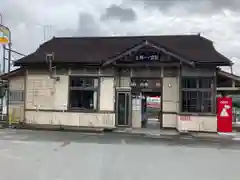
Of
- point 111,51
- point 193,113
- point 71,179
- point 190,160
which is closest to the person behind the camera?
point 71,179

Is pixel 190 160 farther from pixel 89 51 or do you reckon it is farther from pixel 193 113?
pixel 89 51

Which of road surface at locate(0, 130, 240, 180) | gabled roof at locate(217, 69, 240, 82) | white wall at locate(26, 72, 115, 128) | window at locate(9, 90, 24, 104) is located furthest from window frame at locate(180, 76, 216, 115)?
window at locate(9, 90, 24, 104)

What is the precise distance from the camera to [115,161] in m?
9.89

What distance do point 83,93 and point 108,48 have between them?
13.1 feet

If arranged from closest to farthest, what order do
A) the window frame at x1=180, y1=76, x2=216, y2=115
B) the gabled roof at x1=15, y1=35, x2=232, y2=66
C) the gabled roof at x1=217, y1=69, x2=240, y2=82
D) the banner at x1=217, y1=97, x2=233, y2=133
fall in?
the banner at x1=217, y1=97, x2=233, y2=133
the window frame at x1=180, y1=76, x2=216, y2=115
the gabled roof at x1=217, y1=69, x2=240, y2=82
the gabled roof at x1=15, y1=35, x2=232, y2=66

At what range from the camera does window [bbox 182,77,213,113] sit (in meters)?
20.0

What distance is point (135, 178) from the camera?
7691 mm

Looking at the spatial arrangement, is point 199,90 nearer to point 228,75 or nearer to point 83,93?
point 228,75

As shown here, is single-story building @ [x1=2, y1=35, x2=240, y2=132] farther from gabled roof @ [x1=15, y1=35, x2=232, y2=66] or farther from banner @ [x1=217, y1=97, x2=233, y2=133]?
banner @ [x1=217, y1=97, x2=233, y2=133]

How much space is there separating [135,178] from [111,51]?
16155 millimetres

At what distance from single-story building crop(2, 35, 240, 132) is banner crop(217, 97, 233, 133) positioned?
41 cm

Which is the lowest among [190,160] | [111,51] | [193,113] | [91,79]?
[190,160]

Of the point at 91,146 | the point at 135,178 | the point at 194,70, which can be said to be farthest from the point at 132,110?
the point at 135,178

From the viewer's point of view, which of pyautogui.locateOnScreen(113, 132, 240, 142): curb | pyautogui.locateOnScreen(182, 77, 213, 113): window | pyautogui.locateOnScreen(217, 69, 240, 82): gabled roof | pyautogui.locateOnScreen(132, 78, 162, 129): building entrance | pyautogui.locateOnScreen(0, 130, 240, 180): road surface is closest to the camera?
pyautogui.locateOnScreen(0, 130, 240, 180): road surface
